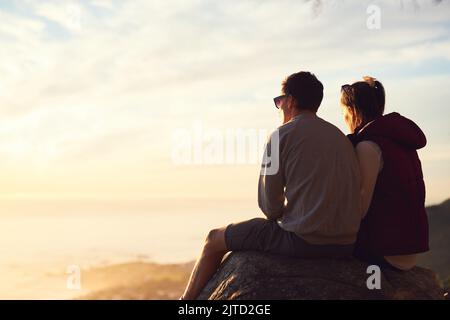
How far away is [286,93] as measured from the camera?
6.81 metres

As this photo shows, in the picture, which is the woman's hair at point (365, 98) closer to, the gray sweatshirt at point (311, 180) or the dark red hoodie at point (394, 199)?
the dark red hoodie at point (394, 199)

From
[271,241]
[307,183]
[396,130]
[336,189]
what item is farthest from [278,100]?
[271,241]

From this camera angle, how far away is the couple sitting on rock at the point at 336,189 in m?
6.57

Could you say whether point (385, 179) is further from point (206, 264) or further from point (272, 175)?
point (206, 264)

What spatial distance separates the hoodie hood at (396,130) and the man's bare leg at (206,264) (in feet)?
5.71

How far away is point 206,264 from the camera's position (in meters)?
7.18

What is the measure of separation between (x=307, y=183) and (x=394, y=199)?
3.22 ft

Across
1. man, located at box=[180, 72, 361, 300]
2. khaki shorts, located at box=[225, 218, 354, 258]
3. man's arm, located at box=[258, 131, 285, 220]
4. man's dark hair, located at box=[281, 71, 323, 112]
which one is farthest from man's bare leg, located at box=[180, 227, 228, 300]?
man's dark hair, located at box=[281, 71, 323, 112]

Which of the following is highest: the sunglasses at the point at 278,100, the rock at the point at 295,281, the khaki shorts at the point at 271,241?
the sunglasses at the point at 278,100

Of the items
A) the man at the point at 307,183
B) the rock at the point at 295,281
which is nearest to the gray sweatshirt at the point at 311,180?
the man at the point at 307,183

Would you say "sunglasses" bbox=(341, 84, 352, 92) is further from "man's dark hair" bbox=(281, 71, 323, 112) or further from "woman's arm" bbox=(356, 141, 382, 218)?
"woman's arm" bbox=(356, 141, 382, 218)
